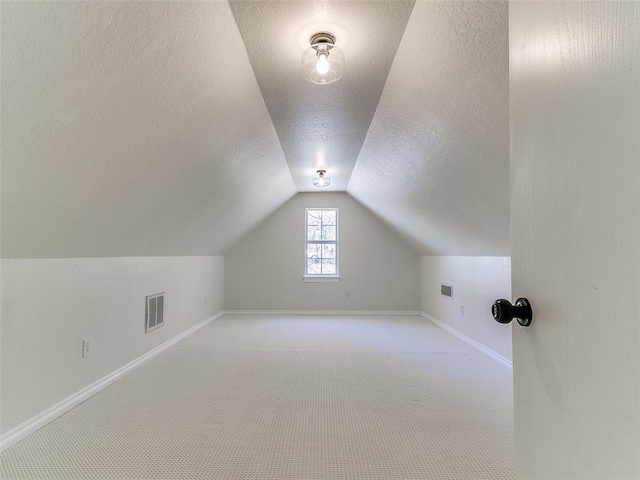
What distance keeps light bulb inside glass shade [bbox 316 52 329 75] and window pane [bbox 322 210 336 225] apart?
412 centimetres

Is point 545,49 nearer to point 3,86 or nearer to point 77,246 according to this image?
point 3,86

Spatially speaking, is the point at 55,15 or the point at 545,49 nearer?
the point at 545,49

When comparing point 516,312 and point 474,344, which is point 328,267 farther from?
point 516,312

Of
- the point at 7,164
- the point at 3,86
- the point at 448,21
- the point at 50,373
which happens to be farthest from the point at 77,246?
the point at 448,21

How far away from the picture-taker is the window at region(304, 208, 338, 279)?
222 inches

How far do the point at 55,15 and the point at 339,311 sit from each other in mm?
4988

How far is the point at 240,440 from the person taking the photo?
176 cm

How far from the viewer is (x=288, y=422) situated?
194 cm

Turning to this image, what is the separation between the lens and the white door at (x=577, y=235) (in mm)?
412

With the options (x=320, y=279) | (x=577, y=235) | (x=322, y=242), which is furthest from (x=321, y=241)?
(x=577, y=235)

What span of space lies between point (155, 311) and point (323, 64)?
2.83 meters

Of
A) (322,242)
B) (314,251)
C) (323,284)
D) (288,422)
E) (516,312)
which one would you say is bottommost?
(288,422)

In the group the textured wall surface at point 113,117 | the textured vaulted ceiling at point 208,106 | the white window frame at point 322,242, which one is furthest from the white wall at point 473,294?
the textured wall surface at point 113,117

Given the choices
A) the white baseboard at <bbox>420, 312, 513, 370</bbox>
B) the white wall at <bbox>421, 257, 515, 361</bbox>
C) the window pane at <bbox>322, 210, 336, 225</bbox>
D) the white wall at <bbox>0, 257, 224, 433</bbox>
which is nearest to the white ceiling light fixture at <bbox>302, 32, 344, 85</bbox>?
the white wall at <bbox>0, 257, 224, 433</bbox>
